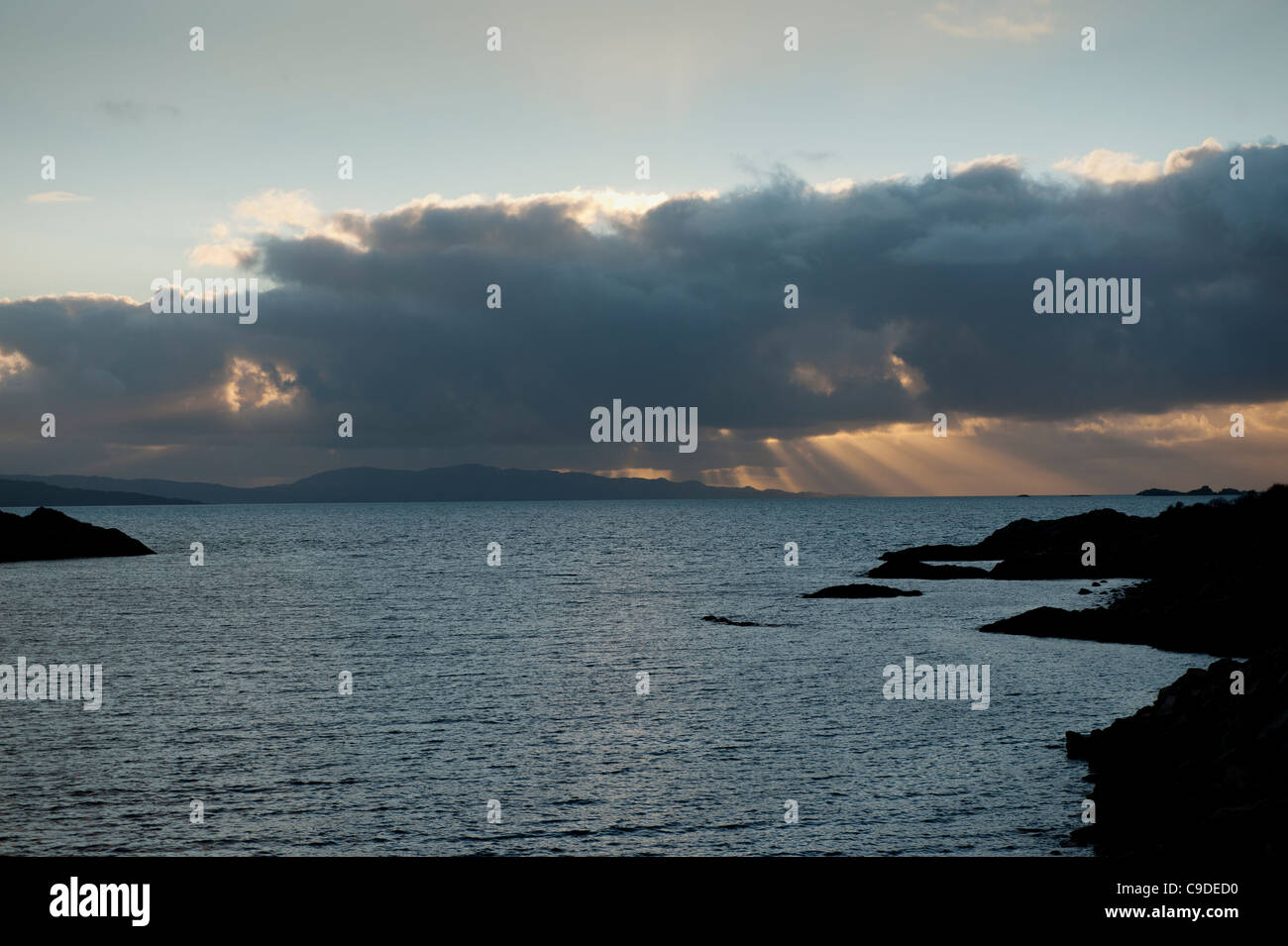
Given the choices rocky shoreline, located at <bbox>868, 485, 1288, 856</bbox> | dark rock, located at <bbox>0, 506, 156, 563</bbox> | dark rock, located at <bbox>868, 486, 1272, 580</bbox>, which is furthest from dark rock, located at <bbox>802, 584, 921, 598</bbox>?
→ dark rock, located at <bbox>0, 506, 156, 563</bbox>

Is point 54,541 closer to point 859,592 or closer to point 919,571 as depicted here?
point 859,592

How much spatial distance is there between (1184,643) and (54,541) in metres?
154

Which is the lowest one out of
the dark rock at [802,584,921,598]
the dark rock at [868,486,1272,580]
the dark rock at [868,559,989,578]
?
the dark rock at [802,584,921,598]

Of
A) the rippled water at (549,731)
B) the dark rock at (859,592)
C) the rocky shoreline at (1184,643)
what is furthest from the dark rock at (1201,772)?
the dark rock at (859,592)

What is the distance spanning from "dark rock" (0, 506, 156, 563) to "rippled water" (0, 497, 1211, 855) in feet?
252

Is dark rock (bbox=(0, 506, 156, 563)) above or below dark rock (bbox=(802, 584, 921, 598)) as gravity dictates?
above

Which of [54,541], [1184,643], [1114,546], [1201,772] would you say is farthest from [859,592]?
[54,541]

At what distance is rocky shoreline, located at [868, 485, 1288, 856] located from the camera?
818 inches

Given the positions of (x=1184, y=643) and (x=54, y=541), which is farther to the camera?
(x=54, y=541)

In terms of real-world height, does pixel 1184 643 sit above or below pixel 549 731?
above

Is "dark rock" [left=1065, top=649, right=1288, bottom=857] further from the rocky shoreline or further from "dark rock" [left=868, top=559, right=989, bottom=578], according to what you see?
"dark rock" [left=868, top=559, right=989, bottom=578]

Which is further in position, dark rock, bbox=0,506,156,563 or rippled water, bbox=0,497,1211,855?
dark rock, bbox=0,506,156,563

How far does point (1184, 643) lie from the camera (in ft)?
170
